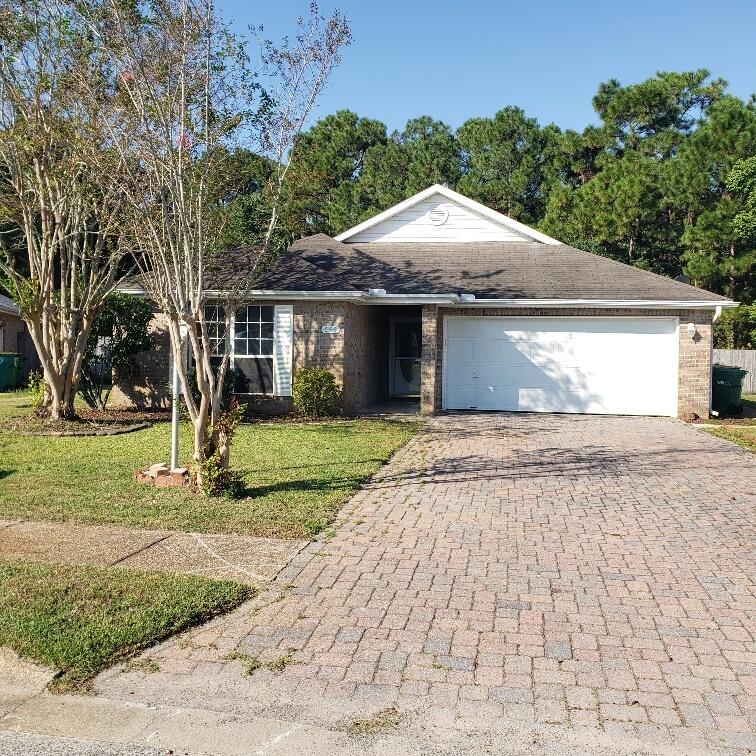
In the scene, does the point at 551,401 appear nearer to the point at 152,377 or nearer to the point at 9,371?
the point at 152,377

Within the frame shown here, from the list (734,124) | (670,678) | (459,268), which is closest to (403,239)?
(459,268)

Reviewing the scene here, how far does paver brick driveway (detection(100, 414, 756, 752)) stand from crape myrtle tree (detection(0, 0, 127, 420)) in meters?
6.04

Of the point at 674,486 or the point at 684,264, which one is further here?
the point at 684,264

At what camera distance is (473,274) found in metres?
18.0

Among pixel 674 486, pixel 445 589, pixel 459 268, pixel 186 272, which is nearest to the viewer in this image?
pixel 445 589

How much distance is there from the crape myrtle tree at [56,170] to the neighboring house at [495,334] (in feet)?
9.48

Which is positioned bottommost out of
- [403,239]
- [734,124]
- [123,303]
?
[123,303]

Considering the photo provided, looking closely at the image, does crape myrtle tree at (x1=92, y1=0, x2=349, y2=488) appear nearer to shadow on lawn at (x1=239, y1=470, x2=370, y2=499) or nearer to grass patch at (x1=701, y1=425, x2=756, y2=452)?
shadow on lawn at (x1=239, y1=470, x2=370, y2=499)

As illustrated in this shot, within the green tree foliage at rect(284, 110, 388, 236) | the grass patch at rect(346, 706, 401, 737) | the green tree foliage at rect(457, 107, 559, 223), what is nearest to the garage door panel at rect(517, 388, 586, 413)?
the grass patch at rect(346, 706, 401, 737)

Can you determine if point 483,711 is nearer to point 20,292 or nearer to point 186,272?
point 186,272

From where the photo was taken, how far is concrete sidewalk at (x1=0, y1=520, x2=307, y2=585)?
599 cm

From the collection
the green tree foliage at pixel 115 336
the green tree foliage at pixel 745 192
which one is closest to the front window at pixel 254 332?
the green tree foliage at pixel 115 336

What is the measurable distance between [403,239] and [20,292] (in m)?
9.67

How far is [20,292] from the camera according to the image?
13516mm
